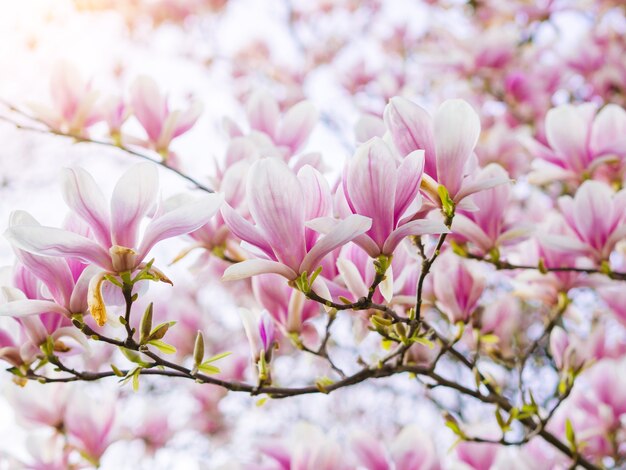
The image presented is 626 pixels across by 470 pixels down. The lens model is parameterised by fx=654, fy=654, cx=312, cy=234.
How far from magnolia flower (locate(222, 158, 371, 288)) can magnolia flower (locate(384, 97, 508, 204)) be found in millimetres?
144

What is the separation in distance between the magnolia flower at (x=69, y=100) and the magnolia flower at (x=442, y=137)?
3.05 ft

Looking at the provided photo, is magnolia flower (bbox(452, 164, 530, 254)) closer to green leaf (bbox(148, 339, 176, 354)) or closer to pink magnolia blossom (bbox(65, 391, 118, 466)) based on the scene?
green leaf (bbox(148, 339, 176, 354))

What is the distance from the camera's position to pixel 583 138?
1.44 meters

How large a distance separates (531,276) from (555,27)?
8.23 feet

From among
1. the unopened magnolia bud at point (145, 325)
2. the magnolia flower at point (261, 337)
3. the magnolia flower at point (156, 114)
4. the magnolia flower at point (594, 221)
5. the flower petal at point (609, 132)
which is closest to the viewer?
the unopened magnolia bud at point (145, 325)

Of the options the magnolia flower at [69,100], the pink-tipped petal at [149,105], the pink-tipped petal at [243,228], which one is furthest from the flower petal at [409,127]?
the magnolia flower at [69,100]

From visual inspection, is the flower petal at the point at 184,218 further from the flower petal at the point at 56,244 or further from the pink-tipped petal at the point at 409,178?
the pink-tipped petal at the point at 409,178

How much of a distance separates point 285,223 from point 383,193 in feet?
0.44

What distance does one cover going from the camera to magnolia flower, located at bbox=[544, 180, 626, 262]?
1240 mm

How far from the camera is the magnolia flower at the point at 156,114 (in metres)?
1.53

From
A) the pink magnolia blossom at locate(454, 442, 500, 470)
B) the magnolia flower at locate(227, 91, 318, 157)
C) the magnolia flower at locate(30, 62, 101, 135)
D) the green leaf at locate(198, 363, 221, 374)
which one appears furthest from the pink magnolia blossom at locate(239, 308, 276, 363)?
the magnolia flower at locate(30, 62, 101, 135)

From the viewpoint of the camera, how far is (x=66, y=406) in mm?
1471

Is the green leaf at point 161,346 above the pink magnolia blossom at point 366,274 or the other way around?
the other way around

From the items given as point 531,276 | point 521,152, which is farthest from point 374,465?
point 521,152
